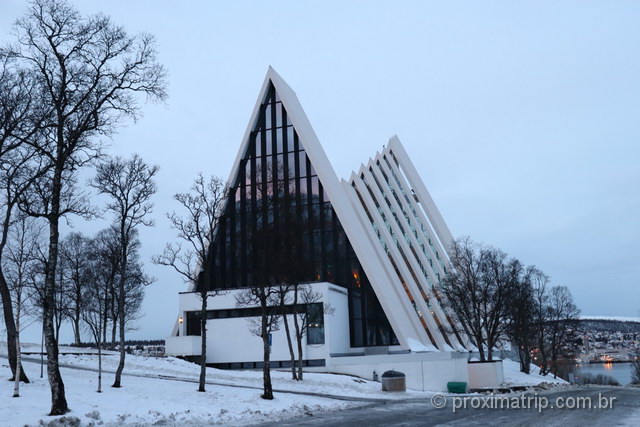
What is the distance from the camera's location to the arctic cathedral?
39125mm

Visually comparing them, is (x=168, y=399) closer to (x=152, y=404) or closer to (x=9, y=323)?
(x=152, y=404)

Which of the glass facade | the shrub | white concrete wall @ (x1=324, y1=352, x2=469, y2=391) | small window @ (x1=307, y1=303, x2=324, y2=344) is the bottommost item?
the shrub

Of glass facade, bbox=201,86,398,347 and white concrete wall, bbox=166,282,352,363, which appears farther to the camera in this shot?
glass facade, bbox=201,86,398,347

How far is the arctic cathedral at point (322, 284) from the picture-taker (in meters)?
39.1

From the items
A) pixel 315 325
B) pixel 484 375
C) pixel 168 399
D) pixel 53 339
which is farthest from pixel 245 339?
pixel 53 339

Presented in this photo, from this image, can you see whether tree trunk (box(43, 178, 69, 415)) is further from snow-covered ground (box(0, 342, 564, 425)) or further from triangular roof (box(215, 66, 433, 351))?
triangular roof (box(215, 66, 433, 351))

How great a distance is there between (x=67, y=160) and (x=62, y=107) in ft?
6.08

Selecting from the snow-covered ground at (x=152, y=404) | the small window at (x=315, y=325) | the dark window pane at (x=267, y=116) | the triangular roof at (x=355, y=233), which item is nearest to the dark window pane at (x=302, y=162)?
the triangular roof at (x=355, y=233)

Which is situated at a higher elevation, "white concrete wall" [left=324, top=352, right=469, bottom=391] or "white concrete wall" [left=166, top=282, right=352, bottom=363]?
"white concrete wall" [left=166, top=282, right=352, bottom=363]

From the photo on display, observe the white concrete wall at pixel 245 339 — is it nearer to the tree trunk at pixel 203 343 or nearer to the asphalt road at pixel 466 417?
the tree trunk at pixel 203 343

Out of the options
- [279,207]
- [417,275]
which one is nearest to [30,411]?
[279,207]

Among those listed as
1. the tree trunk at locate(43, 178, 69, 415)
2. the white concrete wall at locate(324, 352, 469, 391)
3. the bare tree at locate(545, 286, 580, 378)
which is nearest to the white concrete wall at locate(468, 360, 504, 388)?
the white concrete wall at locate(324, 352, 469, 391)

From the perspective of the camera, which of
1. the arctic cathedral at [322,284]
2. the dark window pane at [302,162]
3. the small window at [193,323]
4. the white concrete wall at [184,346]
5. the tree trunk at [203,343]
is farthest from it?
the dark window pane at [302,162]

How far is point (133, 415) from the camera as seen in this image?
15383mm
